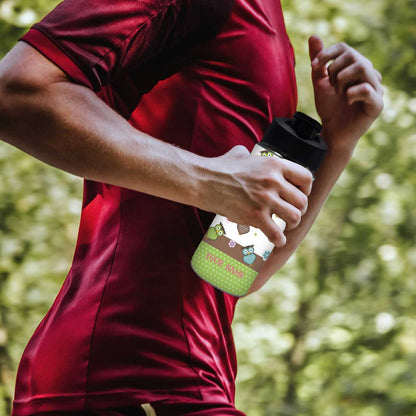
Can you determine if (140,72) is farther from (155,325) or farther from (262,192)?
(155,325)

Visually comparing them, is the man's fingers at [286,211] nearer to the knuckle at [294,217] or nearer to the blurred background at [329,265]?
the knuckle at [294,217]

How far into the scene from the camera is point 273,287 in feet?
9.73

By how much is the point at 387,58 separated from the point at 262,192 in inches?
87.4

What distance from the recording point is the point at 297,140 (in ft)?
3.28

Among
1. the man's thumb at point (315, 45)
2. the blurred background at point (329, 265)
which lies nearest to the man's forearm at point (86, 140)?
the man's thumb at point (315, 45)

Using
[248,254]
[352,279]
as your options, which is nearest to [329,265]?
[352,279]

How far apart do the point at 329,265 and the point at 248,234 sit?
200 cm

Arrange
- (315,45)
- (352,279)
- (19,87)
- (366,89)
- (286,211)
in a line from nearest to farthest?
(19,87)
(286,211)
(366,89)
(315,45)
(352,279)

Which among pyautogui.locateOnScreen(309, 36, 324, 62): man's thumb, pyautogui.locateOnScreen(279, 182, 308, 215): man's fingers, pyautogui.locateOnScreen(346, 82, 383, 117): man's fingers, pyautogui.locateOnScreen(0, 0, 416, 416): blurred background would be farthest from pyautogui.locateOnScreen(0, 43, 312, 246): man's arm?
pyautogui.locateOnScreen(0, 0, 416, 416): blurred background

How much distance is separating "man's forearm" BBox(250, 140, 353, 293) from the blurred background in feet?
4.94

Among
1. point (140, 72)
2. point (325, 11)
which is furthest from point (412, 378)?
point (140, 72)

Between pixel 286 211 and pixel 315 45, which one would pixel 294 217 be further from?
pixel 315 45

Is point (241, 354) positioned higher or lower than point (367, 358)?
lower

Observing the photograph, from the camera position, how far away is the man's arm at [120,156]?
88 centimetres
